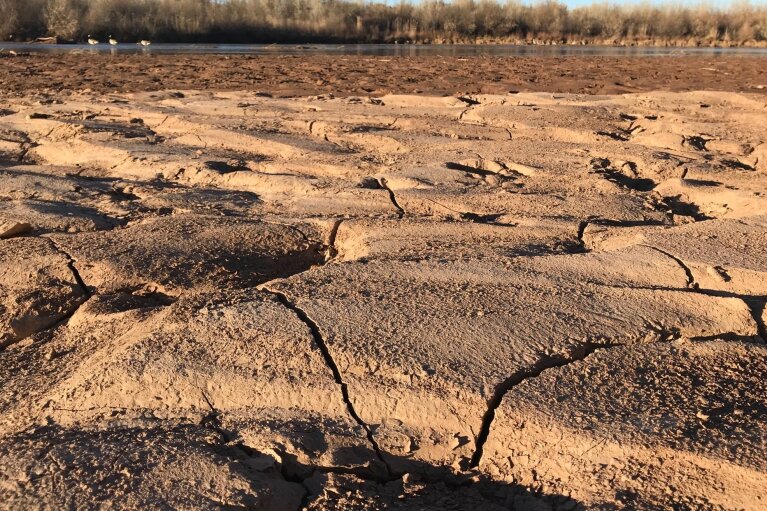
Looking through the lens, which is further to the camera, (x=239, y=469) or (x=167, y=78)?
(x=167, y=78)

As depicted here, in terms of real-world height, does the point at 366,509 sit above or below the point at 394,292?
below

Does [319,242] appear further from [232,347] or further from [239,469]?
[239,469]

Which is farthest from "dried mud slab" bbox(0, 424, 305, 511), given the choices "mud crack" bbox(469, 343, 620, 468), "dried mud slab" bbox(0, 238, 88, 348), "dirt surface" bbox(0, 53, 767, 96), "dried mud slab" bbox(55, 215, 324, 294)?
"dirt surface" bbox(0, 53, 767, 96)

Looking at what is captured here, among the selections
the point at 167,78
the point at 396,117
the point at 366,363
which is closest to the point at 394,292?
the point at 366,363

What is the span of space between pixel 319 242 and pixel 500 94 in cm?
509

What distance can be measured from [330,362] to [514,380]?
1.75ft

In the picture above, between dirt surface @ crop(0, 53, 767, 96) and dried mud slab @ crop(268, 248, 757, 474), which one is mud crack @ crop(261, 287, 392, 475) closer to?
dried mud slab @ crop(268, 248, 757, 474)

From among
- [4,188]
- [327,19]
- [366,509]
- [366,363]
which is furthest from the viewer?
[327,19]

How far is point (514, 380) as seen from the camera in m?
2.11

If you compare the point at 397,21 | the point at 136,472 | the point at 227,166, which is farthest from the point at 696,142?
the point at 397,21

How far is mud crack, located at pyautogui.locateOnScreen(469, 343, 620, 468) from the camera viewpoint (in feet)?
6.33

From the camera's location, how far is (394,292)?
2652mm

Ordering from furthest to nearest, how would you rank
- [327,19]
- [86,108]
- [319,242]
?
1. [327,19]
2. [86,108]
3. [319,242]

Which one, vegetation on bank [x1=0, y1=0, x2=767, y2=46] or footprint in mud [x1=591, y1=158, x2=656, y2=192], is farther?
vegetation on bank [x1=0, y1=0, x2=767, y2=46]
